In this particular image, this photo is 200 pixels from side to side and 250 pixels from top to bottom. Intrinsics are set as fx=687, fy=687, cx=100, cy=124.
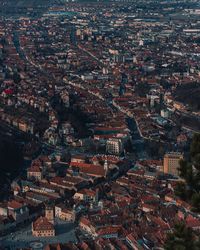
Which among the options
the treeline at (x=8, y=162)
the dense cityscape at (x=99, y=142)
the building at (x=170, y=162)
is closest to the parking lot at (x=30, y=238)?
the dense cityscape at (x=99, y=142)

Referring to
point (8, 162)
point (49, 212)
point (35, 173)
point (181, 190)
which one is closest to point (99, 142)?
point (8, 162)

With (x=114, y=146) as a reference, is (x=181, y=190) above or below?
above

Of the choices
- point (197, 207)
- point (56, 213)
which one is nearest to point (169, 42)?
point (56, 213)

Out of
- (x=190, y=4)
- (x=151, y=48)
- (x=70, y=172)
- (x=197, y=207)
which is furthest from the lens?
(x=190, y=4)

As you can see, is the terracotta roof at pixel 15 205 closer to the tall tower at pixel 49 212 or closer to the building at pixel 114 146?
the tall tower at pixel 49 212

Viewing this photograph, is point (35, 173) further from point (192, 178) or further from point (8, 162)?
point (192, 178)

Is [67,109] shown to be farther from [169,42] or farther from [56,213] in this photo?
[169,42]
